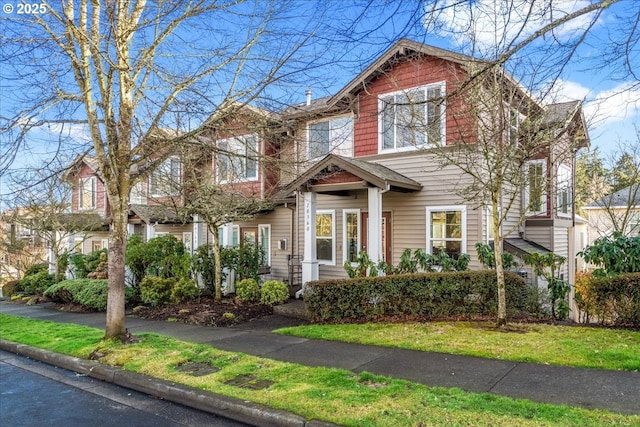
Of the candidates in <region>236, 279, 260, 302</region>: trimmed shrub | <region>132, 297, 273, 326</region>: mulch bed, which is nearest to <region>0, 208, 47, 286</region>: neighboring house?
<region>132, 297, 273, 326</region>: mulch bed

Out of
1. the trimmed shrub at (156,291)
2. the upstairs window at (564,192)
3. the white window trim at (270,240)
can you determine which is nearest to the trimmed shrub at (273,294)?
the trimmed shrub at (156,291)

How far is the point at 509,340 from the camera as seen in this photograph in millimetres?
7191

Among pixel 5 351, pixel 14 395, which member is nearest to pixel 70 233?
pixel 5 351

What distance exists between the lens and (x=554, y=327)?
316 inches

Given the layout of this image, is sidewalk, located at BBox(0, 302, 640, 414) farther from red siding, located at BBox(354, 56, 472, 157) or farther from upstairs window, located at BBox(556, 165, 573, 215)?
upstairs window, located at BBox(556, 165, 573, 215)

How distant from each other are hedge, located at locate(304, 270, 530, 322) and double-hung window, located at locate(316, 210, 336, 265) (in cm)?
448

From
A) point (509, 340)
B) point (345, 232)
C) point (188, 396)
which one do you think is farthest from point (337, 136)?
point (188, 396)

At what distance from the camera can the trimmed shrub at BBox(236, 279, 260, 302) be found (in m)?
12.5

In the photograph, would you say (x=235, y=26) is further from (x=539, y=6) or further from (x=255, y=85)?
(x=539, y=6)

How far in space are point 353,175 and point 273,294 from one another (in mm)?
3887

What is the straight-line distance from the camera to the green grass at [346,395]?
4.12m

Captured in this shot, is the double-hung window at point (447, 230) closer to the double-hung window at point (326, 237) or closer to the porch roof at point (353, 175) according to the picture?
the porch roof at point (353, 175)

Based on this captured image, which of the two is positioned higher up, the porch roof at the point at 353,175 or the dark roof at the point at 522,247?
the porch roof at the point at 353,175

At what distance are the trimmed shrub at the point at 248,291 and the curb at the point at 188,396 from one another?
5507mm
